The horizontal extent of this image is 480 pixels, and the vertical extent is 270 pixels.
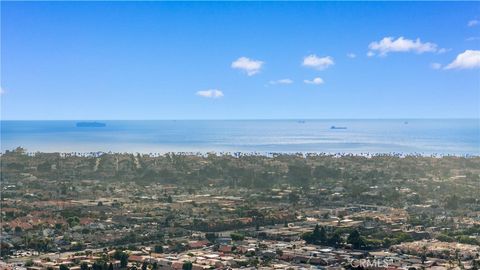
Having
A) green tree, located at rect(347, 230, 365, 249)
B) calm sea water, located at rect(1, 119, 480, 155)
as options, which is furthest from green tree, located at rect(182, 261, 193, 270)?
calm sea water, located at rect(1, 119, 480, 155)

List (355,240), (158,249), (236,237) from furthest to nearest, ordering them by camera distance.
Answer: (236,237), (355,240), (158,249)

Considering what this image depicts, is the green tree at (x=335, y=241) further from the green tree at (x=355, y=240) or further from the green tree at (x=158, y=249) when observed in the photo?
the green tree at (x=158, y=249)

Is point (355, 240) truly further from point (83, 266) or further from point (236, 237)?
point (83, 266)

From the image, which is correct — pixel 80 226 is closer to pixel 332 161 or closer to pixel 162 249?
→ pixel 162 249

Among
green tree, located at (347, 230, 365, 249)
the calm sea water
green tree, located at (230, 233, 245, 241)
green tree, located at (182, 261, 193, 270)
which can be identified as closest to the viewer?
green tree, located at (182, 261, 193, 270)

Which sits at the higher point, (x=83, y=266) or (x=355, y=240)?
(x=355, y=240)

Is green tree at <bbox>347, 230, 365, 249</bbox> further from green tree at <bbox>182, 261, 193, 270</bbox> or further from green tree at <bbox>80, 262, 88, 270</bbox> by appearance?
green tree at <bbox>80, 262, 88, 270</bbox>

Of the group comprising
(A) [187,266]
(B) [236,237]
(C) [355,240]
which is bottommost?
(A) [187,266]

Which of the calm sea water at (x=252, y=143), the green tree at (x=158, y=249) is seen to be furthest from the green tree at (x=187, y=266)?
the calm sea water at (x=252, y=143)

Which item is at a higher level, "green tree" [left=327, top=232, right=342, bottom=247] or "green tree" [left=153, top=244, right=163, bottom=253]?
"green tree" [left=327, top=232, right=342, bottom=247]

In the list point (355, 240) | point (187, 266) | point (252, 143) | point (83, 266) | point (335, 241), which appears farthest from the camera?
point (252, 143)

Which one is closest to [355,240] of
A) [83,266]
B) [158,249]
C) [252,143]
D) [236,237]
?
[236,237]
